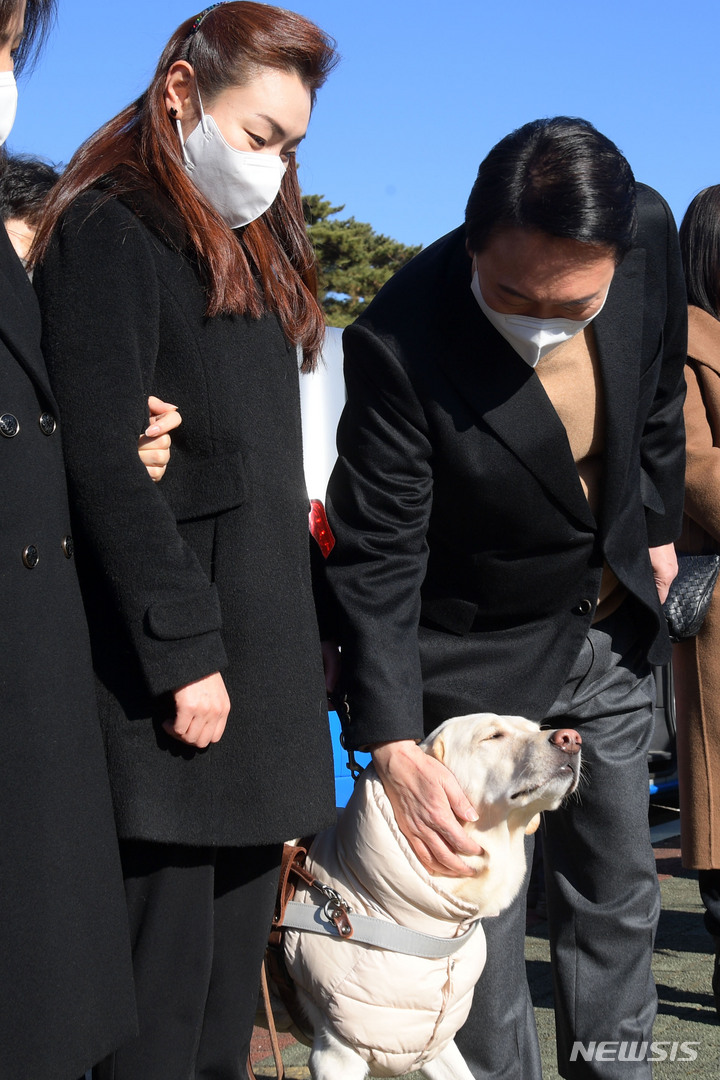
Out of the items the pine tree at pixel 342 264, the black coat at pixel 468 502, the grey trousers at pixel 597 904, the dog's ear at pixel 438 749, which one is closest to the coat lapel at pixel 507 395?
the black coat at pixel 468 502

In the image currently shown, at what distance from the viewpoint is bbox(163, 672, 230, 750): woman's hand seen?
70.4 inches

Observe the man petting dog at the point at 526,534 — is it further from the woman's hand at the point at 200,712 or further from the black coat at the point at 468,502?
the woman's hand at the point at 200,712

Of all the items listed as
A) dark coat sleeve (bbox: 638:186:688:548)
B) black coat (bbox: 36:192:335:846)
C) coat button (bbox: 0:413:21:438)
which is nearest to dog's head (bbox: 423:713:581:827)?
black coat (bbox: 36:192:335:846)

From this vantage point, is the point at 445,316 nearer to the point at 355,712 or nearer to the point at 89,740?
the point at 355,712

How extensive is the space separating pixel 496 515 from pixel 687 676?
1.44m

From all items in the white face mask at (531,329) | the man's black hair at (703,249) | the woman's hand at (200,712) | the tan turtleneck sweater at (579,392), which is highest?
the man's black hair at (703,249)

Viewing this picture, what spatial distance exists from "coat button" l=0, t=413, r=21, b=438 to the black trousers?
727 mm

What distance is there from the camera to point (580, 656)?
2635 millimetres

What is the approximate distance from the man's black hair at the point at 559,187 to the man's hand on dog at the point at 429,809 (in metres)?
1.08

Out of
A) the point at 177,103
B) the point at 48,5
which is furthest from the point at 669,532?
the point at 48,5

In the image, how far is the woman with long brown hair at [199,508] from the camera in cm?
177

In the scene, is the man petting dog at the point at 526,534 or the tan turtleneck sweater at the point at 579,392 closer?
the man petting dog at the point at 526,534

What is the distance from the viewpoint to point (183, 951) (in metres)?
1.89

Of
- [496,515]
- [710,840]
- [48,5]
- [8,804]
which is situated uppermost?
[48,5]
